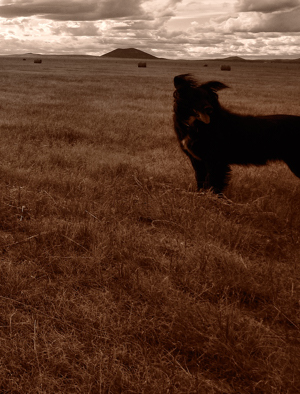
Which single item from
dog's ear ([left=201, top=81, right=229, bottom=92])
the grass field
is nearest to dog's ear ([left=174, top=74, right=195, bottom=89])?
dog's ear ([left=201, top=81, right=229, bottom=92])

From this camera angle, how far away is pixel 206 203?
151 inches

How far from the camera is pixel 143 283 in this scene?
228 cm

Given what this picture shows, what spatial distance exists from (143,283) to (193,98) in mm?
1904

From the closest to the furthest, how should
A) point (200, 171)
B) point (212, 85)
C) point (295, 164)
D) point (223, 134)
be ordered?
point (212, 85) → point (223, 134) → point (295, 164) → point (200, 171)

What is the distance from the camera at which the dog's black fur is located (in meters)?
3.36

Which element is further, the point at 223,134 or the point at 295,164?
the point at 295,164

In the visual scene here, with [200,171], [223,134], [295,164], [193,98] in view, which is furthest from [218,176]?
[193,98]

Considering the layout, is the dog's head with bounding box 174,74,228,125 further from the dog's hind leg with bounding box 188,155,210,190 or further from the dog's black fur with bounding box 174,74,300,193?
the dog's hind leg with bounding box 188,155,210,190

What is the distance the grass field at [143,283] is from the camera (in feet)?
5.34

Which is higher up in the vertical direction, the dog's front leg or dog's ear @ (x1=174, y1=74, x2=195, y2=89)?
dog's ear @ (x1=174, y1=74, x2=195, y2=89)

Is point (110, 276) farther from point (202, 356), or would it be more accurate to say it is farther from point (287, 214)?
point (287, 214)

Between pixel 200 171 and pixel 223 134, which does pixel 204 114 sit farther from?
pixel 200 171

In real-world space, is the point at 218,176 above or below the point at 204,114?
below

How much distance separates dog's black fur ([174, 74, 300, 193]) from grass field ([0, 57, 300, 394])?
497mm
